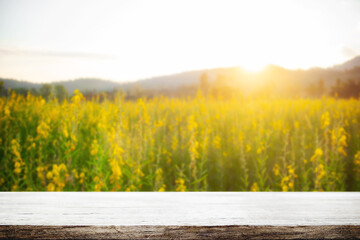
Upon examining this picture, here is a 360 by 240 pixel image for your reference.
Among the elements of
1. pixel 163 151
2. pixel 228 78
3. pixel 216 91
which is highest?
pixel 228 78

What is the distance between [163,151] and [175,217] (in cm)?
227

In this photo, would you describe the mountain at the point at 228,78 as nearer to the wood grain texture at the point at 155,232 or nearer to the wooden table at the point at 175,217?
the wooden table at the point at 175,217

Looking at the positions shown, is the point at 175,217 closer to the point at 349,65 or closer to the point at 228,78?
the point at 228,78

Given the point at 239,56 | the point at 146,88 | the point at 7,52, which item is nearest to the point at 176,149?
the point at 146,88

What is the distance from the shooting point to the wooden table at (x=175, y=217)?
790 millimetres

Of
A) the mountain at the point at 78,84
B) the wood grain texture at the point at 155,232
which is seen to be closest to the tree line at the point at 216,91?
the mountain at the point at 78,84

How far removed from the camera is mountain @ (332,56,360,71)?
3.09 meters

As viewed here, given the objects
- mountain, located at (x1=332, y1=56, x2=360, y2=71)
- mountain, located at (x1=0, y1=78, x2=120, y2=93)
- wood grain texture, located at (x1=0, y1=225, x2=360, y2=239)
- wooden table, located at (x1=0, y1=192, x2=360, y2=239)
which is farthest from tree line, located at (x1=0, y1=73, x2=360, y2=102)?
wood grain texture, located at (x1=0, y1=225, x2=360, y2=239)

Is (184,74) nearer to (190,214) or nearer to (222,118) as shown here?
(222,118)

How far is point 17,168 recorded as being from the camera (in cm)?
272

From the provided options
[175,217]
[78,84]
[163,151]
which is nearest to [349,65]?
[163,151]

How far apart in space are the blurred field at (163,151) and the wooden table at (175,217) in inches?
54.7

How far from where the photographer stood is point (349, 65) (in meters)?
3.18

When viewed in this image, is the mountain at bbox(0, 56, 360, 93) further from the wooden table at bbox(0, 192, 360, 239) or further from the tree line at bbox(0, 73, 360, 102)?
the wooden table at bbox(0, 192, 360, 239)
